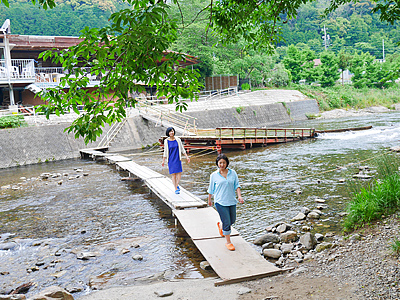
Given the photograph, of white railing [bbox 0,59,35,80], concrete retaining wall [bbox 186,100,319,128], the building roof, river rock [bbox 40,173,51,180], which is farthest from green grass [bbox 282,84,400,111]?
river rock [bbox 40,173,51,180]

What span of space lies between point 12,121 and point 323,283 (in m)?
21.9

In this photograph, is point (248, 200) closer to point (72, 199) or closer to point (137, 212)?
point (137, 212)

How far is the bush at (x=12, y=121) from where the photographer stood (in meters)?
21.9

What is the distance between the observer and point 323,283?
5.02 metres

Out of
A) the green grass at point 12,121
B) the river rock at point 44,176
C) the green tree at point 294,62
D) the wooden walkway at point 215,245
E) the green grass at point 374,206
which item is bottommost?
the river rock at point 44,176

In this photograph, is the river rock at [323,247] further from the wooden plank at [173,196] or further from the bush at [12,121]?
the bush at [12,121]

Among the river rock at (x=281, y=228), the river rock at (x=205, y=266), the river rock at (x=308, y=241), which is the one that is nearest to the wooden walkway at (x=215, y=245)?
the river rock at (x=205, y=266)

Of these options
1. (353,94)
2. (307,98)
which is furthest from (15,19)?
(353,94)

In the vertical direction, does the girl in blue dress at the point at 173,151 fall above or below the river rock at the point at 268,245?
above

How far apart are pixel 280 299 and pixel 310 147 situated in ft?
58.9

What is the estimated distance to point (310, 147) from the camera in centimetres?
2162

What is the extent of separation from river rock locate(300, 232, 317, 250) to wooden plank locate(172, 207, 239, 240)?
1.28 m

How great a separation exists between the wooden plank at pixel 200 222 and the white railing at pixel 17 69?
25.1 meters

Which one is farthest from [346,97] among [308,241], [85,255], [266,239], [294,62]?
[85,255]
